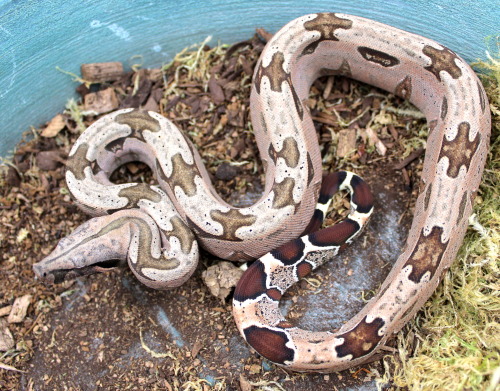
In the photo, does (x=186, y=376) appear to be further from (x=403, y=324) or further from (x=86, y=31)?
(x=86, y=31)

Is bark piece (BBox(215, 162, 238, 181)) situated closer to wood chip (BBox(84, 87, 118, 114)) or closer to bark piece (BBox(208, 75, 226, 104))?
bark piece (BBox(208, 75, 226, 104))

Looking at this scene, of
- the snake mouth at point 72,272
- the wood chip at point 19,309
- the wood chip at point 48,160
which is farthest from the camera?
the wood chip at point 48,160

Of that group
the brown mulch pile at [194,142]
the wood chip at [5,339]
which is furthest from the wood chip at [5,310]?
the wood chip at [5,339]

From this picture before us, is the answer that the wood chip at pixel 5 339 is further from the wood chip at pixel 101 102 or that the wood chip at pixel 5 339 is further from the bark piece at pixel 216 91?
the bark piece at pixel 216 91

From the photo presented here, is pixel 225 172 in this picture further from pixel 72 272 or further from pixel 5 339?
pixel 5 339

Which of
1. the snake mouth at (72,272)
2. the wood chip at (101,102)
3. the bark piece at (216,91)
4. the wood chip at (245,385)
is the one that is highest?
the wood chip at (101,102)

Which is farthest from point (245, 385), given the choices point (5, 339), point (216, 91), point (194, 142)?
point (216, 91)
